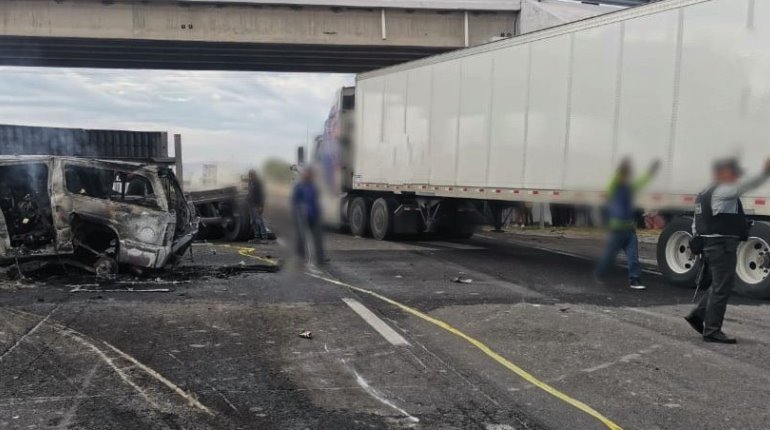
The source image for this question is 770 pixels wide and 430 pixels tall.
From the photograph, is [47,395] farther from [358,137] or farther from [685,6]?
[358,137]

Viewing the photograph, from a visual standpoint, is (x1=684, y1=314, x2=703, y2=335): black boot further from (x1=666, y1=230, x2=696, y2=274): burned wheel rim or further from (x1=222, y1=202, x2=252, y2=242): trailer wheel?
(x1=222, y1=202, x2=252, y2=242): trailer wheel

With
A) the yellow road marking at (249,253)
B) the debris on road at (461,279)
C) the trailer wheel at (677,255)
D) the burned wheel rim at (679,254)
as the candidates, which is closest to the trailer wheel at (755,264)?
the trailer wheel at (677,255)

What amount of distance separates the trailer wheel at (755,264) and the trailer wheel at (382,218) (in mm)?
8245

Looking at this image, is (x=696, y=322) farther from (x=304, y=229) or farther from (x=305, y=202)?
(x=305, y=202)

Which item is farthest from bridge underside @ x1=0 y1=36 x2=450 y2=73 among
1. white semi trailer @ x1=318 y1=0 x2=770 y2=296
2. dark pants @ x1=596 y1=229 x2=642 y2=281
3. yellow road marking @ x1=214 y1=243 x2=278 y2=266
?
dark pants @ x1=596 y1=229 x2=642 y2=281

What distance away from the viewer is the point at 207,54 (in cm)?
2814

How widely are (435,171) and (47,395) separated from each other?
9.83 m

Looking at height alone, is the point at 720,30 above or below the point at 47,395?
above

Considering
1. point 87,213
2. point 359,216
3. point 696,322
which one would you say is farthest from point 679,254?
point 359,216

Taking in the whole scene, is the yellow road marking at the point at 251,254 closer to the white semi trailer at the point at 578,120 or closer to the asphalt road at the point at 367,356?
the asphalt road at the point at 367,356

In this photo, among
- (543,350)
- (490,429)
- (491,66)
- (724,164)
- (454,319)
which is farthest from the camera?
(491,66)

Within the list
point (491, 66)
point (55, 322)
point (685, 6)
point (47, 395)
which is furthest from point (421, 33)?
point (47, 395)

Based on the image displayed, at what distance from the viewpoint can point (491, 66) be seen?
1144 cm

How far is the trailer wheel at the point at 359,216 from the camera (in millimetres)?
16438
